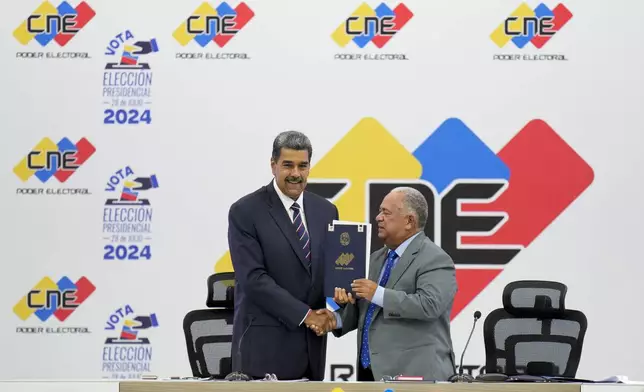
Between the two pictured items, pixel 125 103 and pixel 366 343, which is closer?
pixel 366 343

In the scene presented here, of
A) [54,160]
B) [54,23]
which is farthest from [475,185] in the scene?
[54,23]

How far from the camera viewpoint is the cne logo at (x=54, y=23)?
23.8ft

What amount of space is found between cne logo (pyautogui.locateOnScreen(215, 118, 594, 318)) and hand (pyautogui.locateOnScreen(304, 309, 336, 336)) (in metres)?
2.50

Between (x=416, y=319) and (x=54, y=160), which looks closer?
(x=416, y=319)

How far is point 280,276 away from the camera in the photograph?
463 cm

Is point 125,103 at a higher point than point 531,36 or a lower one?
lower

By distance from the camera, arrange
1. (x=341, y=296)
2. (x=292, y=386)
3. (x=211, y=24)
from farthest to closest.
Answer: (x=211, y=24), (x=341, y=296), (x=292, y=386)

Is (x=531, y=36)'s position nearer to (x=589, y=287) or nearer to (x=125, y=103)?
(x=589, y=287)

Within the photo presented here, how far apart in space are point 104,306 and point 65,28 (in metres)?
2.09

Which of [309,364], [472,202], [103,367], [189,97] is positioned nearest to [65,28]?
[189,97]

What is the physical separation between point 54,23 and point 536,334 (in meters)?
4.20

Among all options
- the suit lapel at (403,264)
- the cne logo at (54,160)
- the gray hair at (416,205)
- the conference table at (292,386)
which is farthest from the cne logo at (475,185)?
the conference table at (292,386)

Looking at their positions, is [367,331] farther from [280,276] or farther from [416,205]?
[416,205]

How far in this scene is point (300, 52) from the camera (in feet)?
23.6
